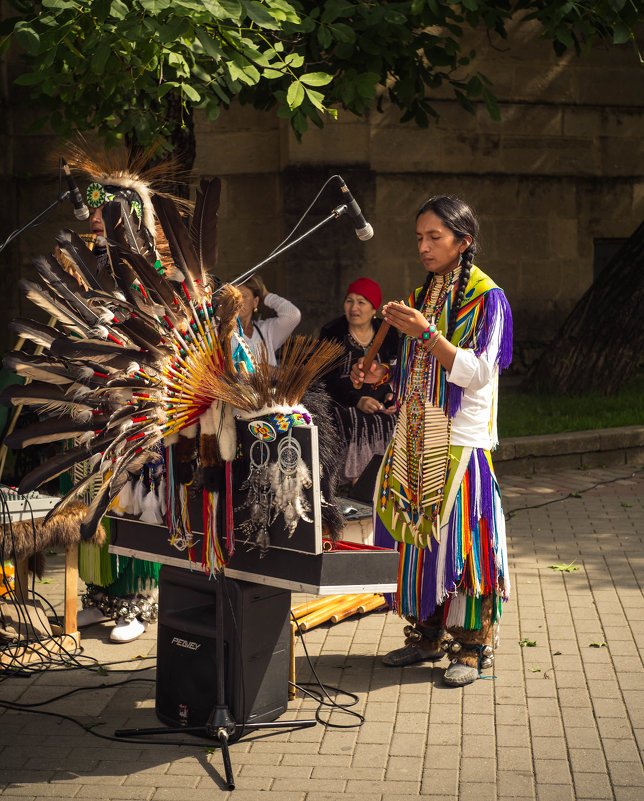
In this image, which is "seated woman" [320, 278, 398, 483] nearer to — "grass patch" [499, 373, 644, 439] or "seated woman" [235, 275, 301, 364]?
"seated woman" [235, 275, 301, 364]

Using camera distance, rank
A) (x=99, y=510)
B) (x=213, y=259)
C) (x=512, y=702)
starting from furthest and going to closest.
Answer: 1. (x=512, y=702)
2. (x=213, y=259)
3. (x=99, y=510)

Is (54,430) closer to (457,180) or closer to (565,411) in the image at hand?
(565,411)

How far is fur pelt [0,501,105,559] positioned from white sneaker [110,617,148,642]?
536mm

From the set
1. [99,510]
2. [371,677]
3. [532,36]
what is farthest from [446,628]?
[532,36]

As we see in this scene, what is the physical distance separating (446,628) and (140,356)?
212 centimetres

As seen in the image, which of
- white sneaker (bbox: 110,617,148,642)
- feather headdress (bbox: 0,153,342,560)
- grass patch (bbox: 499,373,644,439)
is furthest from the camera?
grass patch (bbox: 499,373,644,439)

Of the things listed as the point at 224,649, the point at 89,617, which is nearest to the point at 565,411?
the point at 89,617

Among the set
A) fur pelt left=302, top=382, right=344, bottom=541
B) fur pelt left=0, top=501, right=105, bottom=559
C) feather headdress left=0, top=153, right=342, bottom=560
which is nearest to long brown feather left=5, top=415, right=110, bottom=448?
feather headdress left=0, top=153, right=342, bottom=560

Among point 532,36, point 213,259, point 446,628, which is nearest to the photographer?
point 213,259

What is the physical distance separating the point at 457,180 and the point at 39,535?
9.31 metres

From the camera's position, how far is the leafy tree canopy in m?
5.22

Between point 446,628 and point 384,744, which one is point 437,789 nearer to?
point 384,744

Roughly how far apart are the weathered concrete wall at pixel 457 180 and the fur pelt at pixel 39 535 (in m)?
7.15

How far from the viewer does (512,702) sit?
468cm
